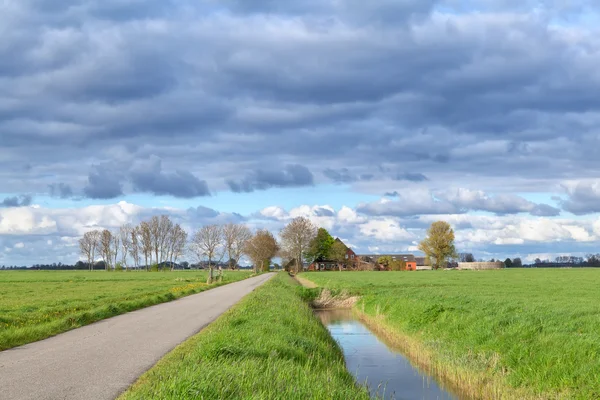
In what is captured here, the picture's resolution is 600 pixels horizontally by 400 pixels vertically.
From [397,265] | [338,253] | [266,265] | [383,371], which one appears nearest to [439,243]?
[397,265]

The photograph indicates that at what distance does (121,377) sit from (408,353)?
12.8 metres

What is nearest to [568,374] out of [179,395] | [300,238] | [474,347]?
[474,347]

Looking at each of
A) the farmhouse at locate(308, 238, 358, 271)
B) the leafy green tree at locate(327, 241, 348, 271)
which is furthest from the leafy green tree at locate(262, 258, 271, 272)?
the leafy green tree at locate(327, 241, 348, 271)

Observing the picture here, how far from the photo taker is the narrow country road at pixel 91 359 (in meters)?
10.9

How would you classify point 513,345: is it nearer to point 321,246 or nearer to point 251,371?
point 251,371

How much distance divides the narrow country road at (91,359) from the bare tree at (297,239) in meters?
116

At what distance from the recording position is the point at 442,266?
158 meters

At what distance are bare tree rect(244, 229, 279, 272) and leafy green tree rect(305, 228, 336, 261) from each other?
454 inches

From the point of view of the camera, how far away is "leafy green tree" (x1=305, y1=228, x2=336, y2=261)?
151 m

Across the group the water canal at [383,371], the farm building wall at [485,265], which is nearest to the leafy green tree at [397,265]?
the farm building wall at [485,265]

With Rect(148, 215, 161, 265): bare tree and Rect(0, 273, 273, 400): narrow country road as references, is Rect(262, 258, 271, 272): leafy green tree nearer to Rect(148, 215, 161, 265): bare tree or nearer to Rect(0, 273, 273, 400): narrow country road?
Rect(148, 215, 161, 265): bare tree

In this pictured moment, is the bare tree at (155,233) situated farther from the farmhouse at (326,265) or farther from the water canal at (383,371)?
the water canal at (383,371)

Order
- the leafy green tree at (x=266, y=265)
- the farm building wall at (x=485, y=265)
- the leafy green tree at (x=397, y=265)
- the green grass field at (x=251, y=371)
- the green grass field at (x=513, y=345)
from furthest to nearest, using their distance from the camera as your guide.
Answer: the farm building wall at (x=485, y=265) < the leafy green tree at (x=266, y=265) < the leafy green tree at (x=397, y=265) < the green grass field at (x=513, y=345) < the green grass field at (x=251, y=371)

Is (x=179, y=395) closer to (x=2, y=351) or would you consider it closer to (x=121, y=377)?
(x=121, y=377)
